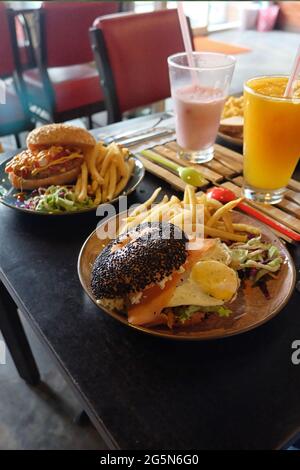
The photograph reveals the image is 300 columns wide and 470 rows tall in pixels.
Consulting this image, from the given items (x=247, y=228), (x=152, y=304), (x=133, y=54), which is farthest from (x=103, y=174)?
(x=133, y=54)

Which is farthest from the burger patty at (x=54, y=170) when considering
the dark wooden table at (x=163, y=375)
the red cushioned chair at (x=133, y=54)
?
the red cushioned chair at (x=133, y=54)

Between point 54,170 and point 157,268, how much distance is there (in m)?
0.56

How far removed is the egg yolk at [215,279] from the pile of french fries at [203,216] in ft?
0.46

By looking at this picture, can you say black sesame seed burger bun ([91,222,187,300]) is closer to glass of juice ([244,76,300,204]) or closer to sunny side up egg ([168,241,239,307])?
sunny side up egg ([168,241,239,307])

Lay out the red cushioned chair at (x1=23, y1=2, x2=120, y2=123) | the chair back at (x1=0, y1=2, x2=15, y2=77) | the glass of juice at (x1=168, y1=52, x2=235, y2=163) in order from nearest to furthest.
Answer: the glass of juice at (x1=168, y1=52, x2=235, y2=163)
the chair back at (x1=0, y1=2, x2=15, y2=77)
the red cushioned chair at (x1=23, y1=2, x2=120, y2=123)

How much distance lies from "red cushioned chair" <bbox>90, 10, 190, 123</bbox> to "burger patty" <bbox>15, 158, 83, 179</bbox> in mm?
836

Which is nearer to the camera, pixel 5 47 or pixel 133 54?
pixel 133 54

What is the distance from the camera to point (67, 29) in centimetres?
245

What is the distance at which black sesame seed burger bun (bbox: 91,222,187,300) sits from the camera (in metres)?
0.63

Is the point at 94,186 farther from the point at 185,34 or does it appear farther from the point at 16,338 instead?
the point at 16,338

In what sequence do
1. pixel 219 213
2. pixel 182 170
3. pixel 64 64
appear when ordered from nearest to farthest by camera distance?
pixel 219 213 → pixel 182 170 → pixel 64 64

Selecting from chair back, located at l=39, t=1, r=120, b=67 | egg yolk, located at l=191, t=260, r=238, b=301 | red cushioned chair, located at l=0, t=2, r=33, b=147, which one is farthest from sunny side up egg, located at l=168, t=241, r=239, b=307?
chair back, located at l=39, t=1, r=120, b=67

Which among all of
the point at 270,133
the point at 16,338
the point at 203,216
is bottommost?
the point at 16,338

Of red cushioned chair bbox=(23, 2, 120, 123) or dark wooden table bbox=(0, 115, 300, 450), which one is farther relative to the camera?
red cushioned chair bbox=(23, 2, 120, 123)
